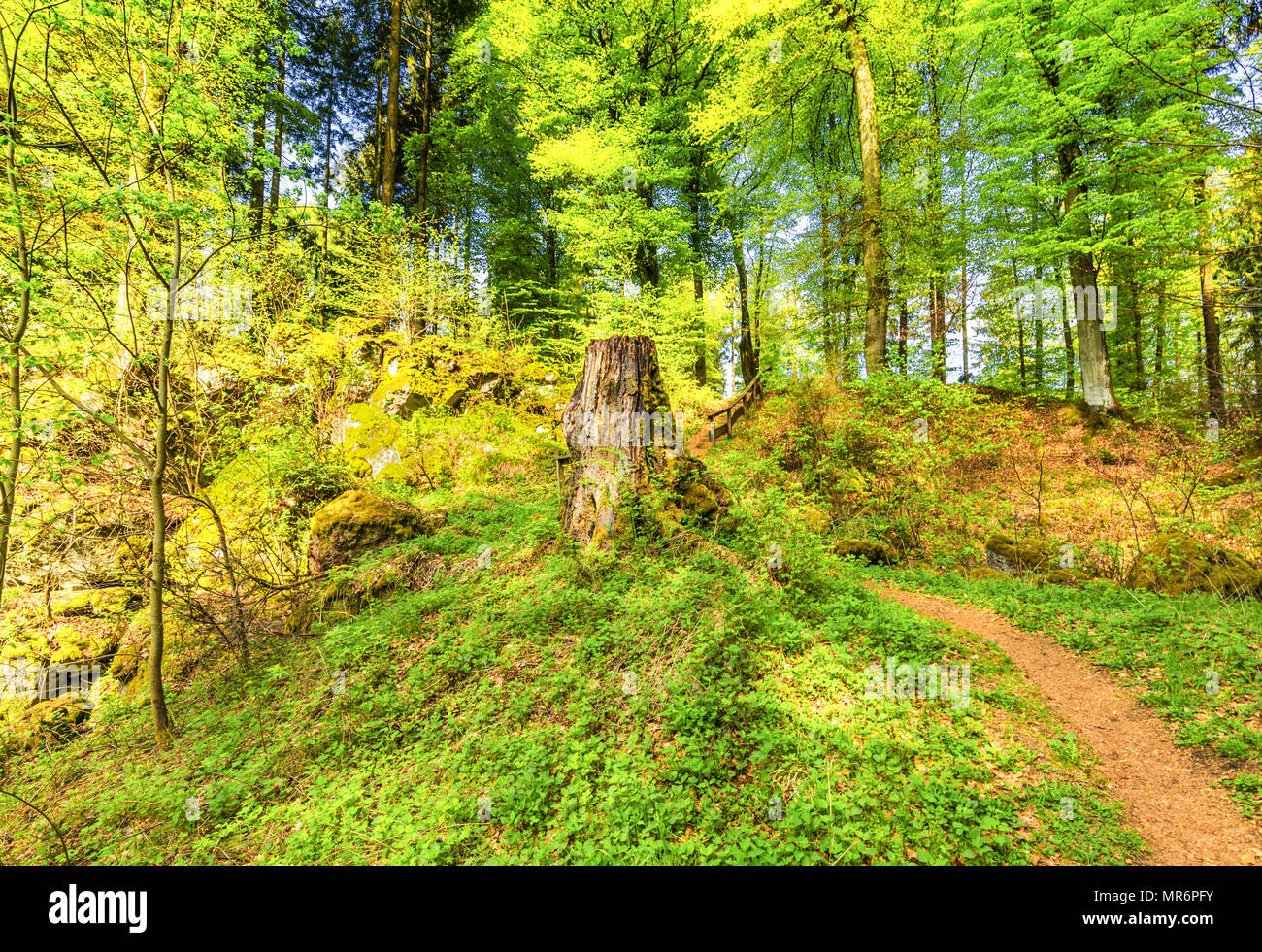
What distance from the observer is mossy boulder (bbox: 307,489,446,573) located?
Result: 6.34 metres

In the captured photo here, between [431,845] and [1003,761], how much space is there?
12.6ft

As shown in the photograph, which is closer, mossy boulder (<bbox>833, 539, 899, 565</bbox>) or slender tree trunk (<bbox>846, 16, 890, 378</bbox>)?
mossy boulder (<bbox>833, 539, 899, 565</bbox>)

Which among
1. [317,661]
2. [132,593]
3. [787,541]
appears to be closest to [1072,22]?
[787,541]

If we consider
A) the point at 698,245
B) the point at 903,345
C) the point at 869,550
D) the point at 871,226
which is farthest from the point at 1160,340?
the point at 869,550

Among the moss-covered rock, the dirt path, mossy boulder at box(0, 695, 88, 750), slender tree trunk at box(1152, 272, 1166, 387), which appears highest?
slender tree trunk at box(1152, 272, 1166, 387)

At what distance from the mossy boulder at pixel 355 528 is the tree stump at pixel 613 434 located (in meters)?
2.59

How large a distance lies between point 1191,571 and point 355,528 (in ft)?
36.4

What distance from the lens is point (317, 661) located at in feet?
16.4

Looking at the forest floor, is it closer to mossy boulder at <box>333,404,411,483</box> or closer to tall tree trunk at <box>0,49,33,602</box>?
mossy boulder at <box>333,404,411,483</box>

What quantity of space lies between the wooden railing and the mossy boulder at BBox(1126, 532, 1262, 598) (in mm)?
8348

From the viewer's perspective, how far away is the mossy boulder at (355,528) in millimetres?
6340

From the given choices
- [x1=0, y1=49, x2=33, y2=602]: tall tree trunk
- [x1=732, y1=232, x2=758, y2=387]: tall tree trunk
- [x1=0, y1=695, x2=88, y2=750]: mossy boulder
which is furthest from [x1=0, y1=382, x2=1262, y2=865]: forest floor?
[x1=732, y1=232, x2=758, y2=387]: tall tree trunk

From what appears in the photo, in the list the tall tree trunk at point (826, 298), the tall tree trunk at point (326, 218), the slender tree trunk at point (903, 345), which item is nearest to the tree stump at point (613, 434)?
the tall tree trunk at point (326, 218)
